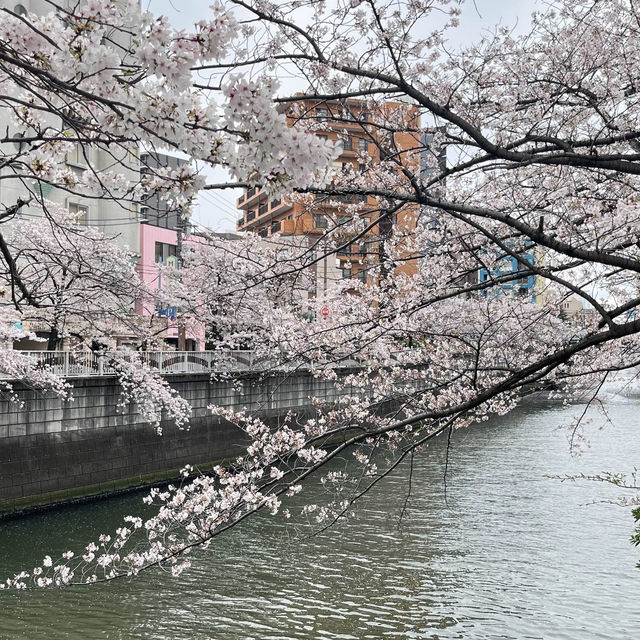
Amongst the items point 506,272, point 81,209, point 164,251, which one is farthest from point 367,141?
point 164,251

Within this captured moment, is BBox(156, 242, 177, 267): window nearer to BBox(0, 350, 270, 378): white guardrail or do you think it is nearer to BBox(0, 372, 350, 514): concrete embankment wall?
BBox(0, 350, 270, 378): white guardrail

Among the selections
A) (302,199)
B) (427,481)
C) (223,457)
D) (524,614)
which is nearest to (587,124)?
(302,199)

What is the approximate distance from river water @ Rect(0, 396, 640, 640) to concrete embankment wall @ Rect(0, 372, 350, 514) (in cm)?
70

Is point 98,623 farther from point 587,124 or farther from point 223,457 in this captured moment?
point 223,457

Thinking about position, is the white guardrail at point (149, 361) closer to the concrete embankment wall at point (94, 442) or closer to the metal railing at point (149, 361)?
the metal railing at point (149, 361)

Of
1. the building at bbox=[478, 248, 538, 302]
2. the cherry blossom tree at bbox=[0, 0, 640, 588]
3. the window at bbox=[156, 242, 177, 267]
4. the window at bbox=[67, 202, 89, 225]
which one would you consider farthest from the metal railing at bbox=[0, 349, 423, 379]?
the window at bbox=[156, 242, 177, 267]

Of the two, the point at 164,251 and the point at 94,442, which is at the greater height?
the point at 164,251

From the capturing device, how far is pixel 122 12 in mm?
3230

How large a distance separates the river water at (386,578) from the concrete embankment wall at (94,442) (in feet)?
2.30

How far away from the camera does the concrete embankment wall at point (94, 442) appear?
50.2 ft

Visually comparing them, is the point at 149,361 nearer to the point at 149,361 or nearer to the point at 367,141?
the point at 149,361

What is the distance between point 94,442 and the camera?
1723 centimetres

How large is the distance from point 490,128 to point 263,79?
463 centimetres

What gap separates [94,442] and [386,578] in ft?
27.8
